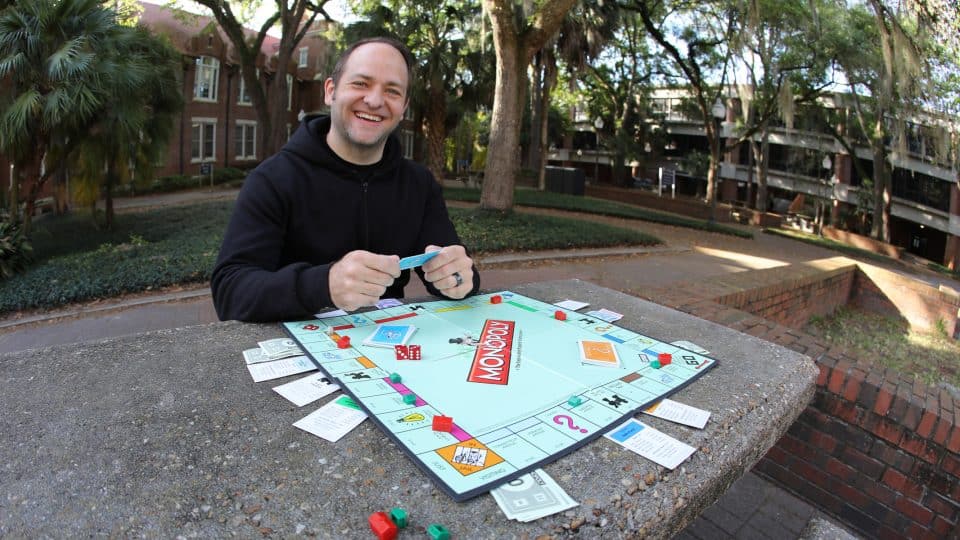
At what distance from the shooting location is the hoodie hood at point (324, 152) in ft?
7.55

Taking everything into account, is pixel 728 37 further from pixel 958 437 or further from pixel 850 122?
pixel 958 437

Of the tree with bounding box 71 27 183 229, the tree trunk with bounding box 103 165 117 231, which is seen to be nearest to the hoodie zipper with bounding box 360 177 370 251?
the tree with bounding box 71 27 183 229

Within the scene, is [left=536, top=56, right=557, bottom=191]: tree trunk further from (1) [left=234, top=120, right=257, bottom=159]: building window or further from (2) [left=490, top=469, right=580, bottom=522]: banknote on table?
(2) [left=490, top=469, right=580, bottom=522]: banknote on table

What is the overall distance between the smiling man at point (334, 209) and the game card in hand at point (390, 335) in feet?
0.36

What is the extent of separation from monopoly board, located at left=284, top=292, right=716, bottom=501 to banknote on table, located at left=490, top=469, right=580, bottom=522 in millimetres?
24

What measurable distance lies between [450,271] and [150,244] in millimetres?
8845

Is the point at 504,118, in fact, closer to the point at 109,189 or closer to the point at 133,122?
the point at 133,122

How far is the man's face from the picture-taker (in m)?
2.17

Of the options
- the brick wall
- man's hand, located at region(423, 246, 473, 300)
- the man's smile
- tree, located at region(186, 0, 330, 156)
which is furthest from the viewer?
tree, located at region(186, 0, 330, 156)

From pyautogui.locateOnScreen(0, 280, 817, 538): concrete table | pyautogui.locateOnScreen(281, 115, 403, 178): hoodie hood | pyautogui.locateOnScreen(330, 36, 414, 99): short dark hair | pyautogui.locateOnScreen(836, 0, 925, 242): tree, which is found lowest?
pyautogui.locateOnScreen(0, 280, 817, 538): concrete table

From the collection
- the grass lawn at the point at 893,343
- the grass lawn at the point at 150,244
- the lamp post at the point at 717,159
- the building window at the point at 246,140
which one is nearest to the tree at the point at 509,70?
the grass lawn at the point at 150,244

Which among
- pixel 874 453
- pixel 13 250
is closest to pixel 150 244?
pixel 13 250

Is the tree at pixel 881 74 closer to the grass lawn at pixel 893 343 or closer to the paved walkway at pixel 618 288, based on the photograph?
the grass lawn at pixel 893 343

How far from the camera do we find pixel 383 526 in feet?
3.12
